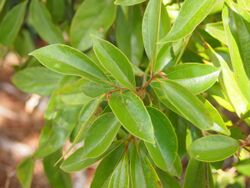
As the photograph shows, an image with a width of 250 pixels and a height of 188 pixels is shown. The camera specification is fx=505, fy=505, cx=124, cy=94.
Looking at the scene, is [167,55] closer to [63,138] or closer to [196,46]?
[196,46]

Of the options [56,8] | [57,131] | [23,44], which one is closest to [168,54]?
[57,131]

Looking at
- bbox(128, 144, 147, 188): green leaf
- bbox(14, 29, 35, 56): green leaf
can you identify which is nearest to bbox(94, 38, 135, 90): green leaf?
bbox(128, 144, 147, 188): green leaf

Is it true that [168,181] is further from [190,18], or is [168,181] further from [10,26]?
[10,26]

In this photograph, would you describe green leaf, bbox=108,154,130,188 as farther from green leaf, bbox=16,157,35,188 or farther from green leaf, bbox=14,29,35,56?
green leaf, bbox=14,29,35,56

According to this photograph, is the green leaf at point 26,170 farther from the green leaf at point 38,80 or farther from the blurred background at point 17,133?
the blurred background at point 17,133

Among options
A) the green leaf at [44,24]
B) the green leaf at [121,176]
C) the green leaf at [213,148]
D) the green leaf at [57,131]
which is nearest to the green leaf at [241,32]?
the green leaf at [213,148]

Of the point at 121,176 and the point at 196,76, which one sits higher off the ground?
the point at 196,76
